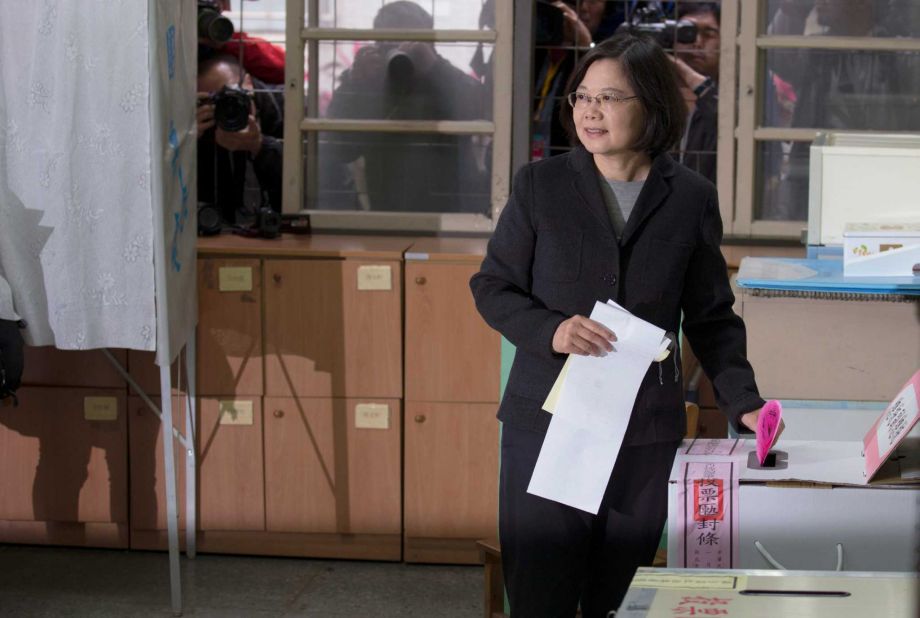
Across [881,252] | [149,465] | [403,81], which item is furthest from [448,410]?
[881,252]

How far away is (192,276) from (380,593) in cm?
104

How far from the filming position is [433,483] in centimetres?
358

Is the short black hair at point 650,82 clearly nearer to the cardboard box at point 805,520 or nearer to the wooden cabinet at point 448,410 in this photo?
the cardboard box at point 805,520

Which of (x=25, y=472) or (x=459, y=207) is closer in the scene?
(x=25, y=472)

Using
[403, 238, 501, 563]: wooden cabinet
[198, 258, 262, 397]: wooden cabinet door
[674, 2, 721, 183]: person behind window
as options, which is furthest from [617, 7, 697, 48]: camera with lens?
[198, 258, 262, 397]: wooden cabinet door

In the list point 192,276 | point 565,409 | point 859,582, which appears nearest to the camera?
point 859,582

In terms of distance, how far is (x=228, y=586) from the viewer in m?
3.46

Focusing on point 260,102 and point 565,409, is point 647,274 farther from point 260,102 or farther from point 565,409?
point 260,102

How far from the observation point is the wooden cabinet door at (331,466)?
356 centimetres

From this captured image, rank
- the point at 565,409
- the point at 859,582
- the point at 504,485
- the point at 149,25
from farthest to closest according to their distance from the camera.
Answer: the point at 149,25, the point at 504,485, the point at 565,409, the point at 859,582

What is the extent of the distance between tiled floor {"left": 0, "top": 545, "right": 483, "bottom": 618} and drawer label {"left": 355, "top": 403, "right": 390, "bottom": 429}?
44 cm

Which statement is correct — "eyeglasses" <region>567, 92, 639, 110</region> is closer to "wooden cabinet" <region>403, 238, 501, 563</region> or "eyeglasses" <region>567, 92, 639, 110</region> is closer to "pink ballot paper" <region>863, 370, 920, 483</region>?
"pink ballot paper" <region>863, 370, 920, 483</region>

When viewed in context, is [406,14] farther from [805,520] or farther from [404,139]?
[805,520]

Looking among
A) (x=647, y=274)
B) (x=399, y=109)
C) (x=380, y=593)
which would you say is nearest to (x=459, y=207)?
(x=399, y=109)
